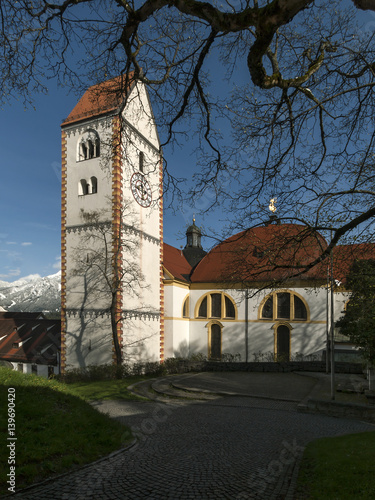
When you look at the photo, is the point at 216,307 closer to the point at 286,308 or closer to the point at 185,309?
the point at 185,309

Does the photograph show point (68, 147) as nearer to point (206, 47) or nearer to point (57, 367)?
point (57, 367)

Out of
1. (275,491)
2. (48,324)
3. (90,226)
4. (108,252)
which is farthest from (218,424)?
(48,324)

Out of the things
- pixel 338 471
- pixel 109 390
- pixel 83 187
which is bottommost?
pixel 109 390

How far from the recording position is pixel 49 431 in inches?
284

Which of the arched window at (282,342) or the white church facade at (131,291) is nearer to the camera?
the white church facade at (131,291)

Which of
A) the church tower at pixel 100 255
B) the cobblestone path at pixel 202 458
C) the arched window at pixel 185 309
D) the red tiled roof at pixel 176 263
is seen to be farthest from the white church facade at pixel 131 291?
the cobblestone path at pixel 202 458

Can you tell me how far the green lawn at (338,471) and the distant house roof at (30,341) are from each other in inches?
1166

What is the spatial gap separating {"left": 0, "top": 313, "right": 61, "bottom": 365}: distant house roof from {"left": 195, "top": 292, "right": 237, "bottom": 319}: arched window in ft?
43.9

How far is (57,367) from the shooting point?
3359cm

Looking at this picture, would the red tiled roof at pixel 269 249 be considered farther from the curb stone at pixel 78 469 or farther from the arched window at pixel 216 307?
the arched window at pixel 216 307

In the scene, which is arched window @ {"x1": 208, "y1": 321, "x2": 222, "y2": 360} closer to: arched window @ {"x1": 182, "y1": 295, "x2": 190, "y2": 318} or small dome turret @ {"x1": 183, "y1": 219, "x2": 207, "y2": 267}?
arched window @ {"x1": 182, "y1": 295, "x2": 190, "y2": 318}

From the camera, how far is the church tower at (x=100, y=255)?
23266 millimetres

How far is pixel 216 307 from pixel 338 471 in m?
26.1

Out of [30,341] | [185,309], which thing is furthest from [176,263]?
[30,341]
